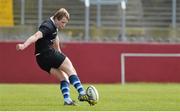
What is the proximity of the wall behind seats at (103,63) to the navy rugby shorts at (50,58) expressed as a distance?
11.1m

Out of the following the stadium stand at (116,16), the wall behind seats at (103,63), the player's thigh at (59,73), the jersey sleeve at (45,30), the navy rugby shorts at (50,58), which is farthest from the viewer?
the stadium stand at (116,16)

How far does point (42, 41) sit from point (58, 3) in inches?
528

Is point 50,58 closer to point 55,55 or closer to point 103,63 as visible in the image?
point 55,55

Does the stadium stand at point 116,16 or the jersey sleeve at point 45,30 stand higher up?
the jersey sleeve at point 45,30

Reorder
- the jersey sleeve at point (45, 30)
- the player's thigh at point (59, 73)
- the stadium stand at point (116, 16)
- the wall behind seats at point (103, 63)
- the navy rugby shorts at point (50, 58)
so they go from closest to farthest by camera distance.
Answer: the jersey sleeve at point (45, 30), the navy rugby shorts at point (50, 58), the player's thigh at point (59, 73), the wall behind seats at point (103, 63), the stadium stand at point (116, 16)

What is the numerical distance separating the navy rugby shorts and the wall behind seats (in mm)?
11093

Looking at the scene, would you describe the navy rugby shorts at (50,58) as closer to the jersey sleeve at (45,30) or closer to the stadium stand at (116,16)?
the jersey sleeve at (45,30)

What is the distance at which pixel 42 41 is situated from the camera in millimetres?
11977

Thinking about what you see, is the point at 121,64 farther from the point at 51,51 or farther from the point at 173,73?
the point at 51,51

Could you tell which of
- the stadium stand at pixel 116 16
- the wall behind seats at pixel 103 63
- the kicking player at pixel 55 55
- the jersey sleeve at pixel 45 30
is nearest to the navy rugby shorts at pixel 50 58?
the kicking player at pixel 55 55

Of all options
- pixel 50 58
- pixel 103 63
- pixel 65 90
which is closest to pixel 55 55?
pixel 50 58

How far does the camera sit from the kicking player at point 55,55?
38.7 ft

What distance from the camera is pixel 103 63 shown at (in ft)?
77.0

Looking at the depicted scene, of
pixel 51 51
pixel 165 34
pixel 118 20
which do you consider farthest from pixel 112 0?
pixel 51 51
